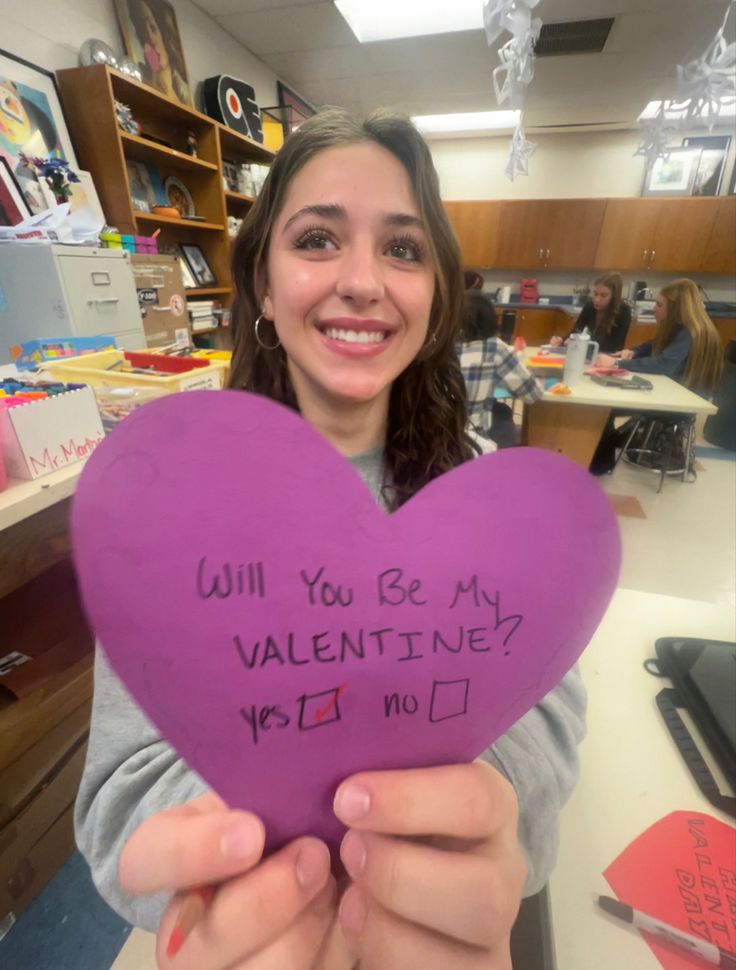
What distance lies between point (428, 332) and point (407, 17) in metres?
3.75

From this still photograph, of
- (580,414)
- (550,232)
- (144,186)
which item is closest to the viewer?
(144,186)

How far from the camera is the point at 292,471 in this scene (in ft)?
0.98

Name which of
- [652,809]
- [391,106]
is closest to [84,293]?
[391,106]

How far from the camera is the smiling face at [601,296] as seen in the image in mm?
4336

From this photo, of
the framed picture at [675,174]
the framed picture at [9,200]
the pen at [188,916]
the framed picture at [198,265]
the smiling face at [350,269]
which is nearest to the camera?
the pen at [188,916]

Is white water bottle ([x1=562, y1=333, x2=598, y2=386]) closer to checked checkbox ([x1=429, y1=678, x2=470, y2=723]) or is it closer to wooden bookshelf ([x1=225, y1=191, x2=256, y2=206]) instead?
wooden bookshelf ([x1=225, y1=191, x2=256, y2=206])

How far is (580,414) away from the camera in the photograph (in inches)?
114

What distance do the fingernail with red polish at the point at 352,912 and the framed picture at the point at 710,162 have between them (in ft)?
27.0

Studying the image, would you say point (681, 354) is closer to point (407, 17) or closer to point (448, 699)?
point (407, 17)

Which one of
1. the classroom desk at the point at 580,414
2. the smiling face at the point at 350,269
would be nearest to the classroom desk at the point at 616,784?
the smiling face at the point at 350,269

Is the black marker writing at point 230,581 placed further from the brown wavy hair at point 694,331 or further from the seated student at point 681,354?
the brown wavy hair at point 694,331

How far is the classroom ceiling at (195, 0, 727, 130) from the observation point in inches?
121

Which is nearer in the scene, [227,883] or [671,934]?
[227,883]

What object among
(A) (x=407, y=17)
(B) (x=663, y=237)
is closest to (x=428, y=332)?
(A) (x=407, y=17)
